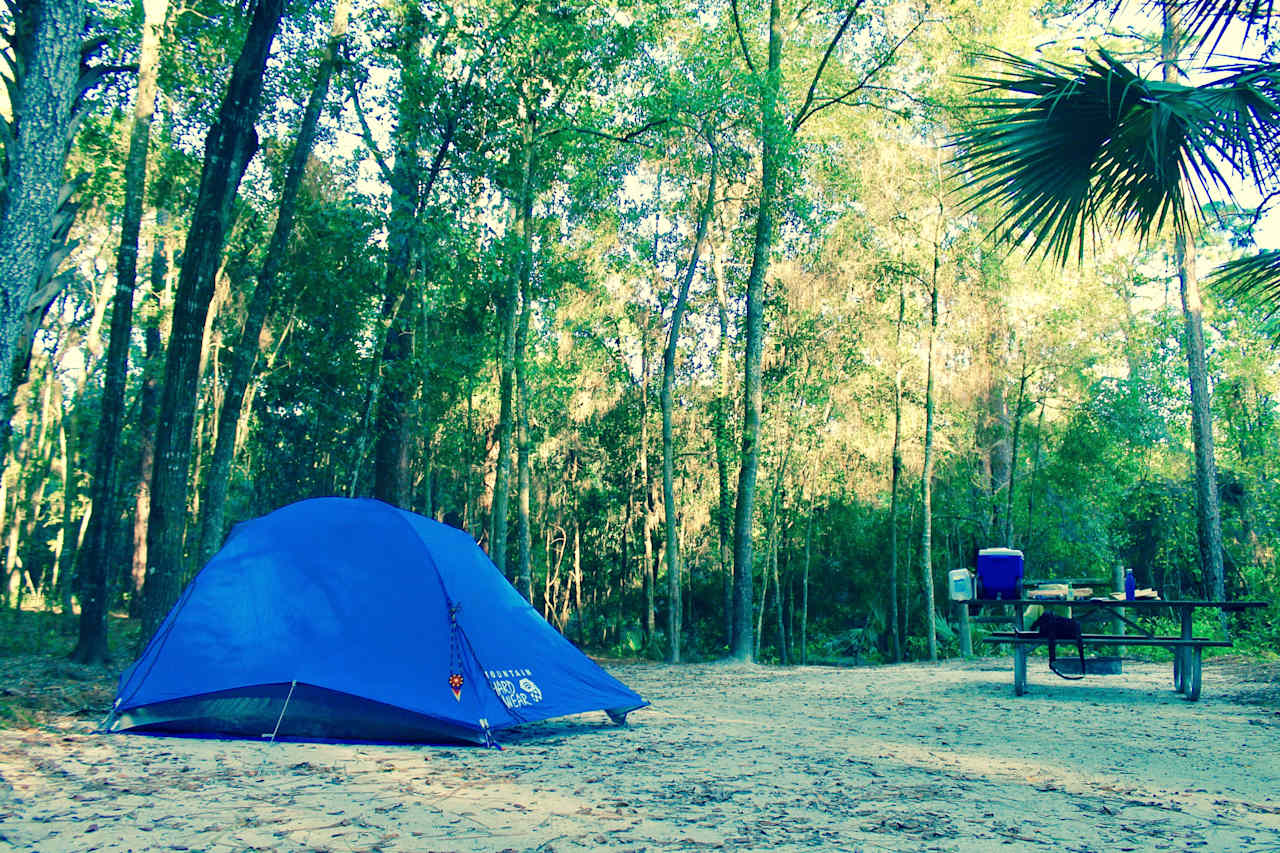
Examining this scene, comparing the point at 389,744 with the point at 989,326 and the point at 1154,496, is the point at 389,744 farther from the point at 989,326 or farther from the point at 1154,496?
the point at 1154,496

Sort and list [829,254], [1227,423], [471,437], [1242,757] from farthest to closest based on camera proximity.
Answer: [1227,423]
[471,437]
[829,254]
[1242,757]

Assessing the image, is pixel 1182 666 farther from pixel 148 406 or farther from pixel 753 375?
pixel 148 406

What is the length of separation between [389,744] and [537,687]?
1.11m

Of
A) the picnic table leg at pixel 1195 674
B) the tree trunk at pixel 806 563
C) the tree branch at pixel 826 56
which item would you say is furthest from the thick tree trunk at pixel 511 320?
the picnic table leg at pixel 1195 674

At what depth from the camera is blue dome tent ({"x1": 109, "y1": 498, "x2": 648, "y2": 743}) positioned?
19.9 feet

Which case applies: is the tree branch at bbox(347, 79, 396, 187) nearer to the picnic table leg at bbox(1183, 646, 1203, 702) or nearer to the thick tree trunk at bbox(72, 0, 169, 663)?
the thick tree trunk at bbox(72, 0, 169, 663)

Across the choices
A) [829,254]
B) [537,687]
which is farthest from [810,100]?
[537,687]

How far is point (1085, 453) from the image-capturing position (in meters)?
21.0

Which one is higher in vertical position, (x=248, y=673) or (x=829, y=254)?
(x=829, y=254)

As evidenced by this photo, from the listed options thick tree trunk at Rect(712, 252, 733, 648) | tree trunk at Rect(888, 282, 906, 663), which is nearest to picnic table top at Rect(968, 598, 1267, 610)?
tree trunk at Rect(888, 282, 906, 663)

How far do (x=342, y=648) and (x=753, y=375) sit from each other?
1076 centimetres

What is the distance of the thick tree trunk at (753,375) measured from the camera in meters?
15.4

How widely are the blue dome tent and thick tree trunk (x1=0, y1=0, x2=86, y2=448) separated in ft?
6.47

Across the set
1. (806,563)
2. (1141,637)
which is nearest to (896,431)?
(806,563)
